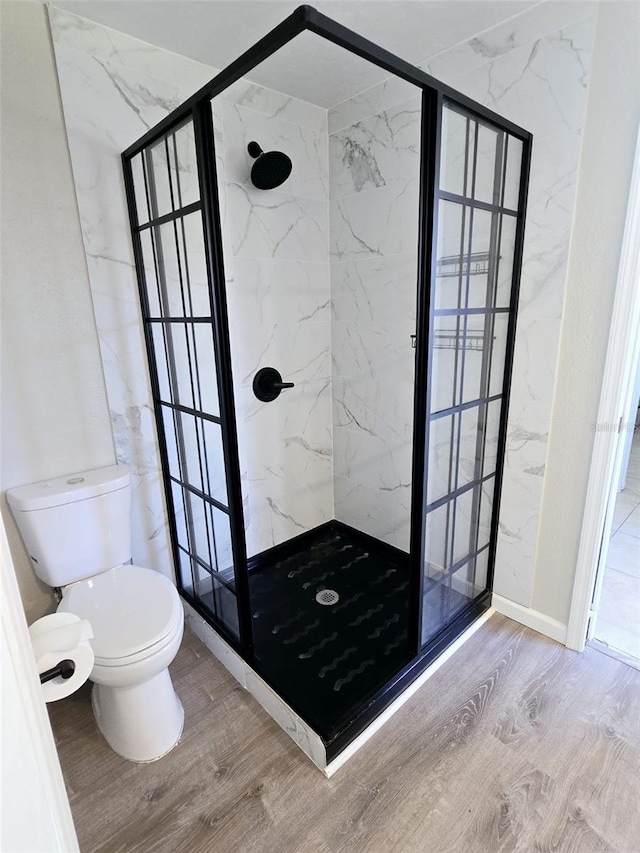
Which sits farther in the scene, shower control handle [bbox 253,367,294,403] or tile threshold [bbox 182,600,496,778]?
shower control handle [bbox 253,367,294,403]

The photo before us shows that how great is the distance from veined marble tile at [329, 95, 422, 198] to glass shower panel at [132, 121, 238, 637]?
1.01 m

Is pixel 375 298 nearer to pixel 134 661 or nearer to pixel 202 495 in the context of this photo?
pixel 202 495

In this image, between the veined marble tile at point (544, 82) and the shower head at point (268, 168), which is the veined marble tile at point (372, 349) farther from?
the veined marble tile at point (544, 82)

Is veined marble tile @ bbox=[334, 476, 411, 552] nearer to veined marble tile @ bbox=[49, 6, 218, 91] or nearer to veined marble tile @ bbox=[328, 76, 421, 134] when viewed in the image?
veined marble tile @ bbox=[328, 76, 421, 134]

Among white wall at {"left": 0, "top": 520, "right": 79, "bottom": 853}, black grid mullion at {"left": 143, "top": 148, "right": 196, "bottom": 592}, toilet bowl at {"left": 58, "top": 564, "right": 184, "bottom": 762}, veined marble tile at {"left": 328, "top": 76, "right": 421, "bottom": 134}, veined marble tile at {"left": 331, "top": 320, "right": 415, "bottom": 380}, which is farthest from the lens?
veined marble tile at {"left": 331, "top": 320, "right": 415, "bottom": 380}

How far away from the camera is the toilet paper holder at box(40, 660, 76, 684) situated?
2.52 feet

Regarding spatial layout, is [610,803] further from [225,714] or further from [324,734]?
[225,714]

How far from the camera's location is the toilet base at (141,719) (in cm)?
147

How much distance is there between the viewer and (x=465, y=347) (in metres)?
1.69

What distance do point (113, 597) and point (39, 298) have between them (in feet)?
3.73

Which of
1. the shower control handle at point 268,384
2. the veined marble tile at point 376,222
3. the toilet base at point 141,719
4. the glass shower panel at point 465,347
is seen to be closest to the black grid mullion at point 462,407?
the glass shower panel at point 465,347

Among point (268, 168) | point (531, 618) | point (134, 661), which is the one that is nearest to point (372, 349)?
point (268, 168)

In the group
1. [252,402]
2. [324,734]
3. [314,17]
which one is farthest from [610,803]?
[314,17]

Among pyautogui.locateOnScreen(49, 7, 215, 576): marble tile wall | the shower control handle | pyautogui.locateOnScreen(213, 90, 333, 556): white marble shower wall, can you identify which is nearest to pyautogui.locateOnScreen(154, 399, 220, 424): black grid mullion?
pyautogui.locateOnScreen(49, 7, 215, 576): marble tile wall
